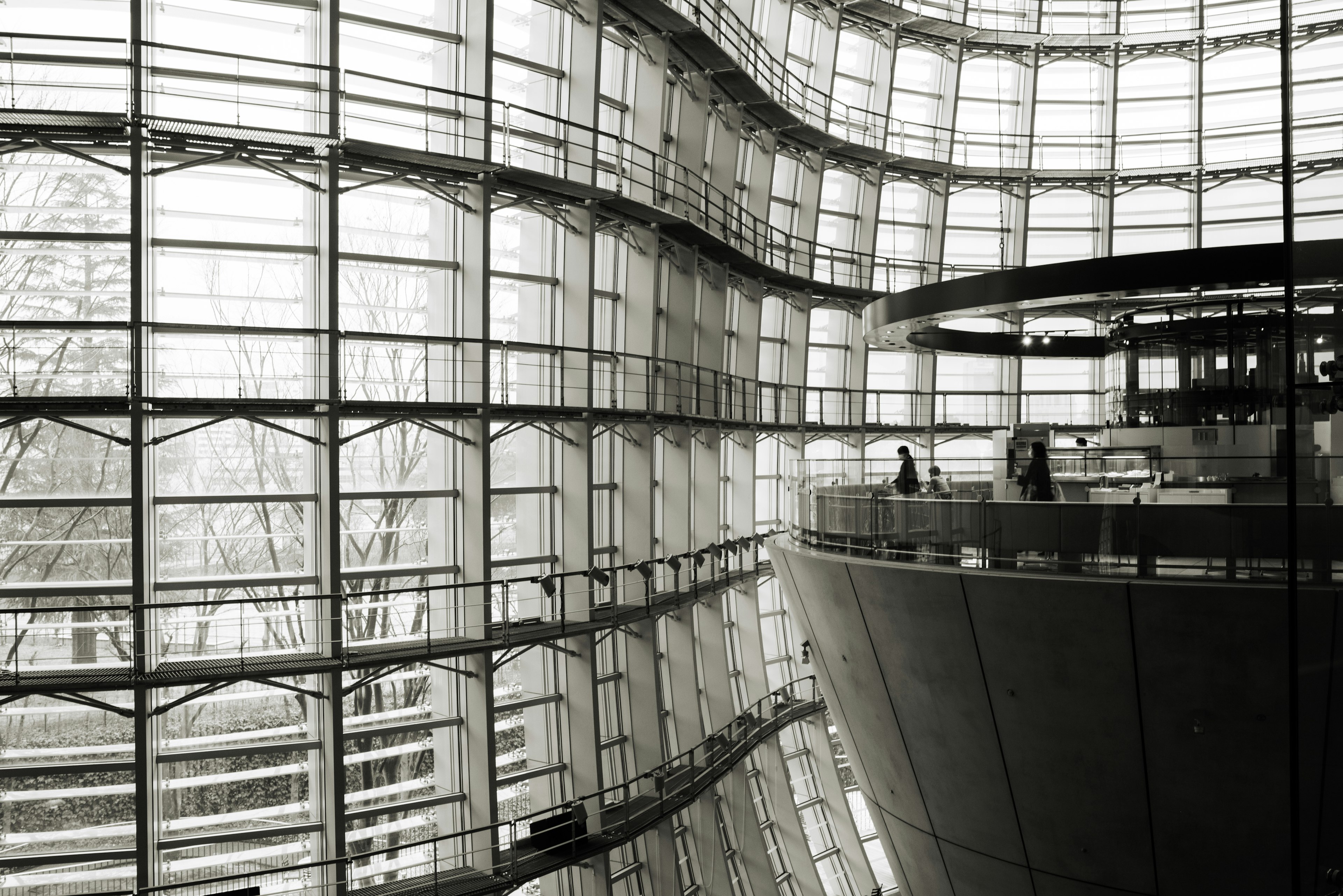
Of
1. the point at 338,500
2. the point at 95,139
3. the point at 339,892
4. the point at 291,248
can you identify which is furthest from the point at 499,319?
the point at 339,892

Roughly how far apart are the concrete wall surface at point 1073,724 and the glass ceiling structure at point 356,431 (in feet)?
15.3

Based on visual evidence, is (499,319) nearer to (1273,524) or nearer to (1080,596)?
(1080,596)

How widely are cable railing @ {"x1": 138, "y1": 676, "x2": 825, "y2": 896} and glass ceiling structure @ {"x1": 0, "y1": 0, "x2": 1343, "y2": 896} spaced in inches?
6.8

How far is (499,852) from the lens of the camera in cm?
1276

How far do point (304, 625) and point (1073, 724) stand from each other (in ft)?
30.5

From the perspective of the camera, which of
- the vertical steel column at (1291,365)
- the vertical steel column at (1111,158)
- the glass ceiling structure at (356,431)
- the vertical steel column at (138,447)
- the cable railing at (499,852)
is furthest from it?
the vertical steel column at (1111,158)

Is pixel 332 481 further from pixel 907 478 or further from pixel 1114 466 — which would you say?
pixel 1114 466

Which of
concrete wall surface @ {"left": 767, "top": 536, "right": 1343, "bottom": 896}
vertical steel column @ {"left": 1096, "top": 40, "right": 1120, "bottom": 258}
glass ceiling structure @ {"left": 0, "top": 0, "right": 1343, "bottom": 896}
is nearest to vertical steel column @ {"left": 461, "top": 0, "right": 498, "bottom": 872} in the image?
glass ceiling structure @ {"left": 0, "top": 0, "right": 1343, "bottom": 896}

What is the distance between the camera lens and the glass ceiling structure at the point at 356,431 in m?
11.6

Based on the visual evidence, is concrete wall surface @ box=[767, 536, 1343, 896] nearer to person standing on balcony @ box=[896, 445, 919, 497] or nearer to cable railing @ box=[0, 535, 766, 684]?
person standing on balcony @ box=[896, 445, 919, 497]

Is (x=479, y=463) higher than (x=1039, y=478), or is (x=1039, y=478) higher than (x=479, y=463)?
(x=479, y=463)

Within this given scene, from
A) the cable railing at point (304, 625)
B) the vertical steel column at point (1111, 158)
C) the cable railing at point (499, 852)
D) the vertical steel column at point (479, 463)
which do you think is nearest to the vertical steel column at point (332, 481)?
the cable railing at point (304, 625)

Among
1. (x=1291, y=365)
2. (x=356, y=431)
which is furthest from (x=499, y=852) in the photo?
(x=1291, y=365)

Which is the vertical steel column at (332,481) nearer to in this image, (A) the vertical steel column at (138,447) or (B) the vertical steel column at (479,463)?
(B) the vertical steel column at (479,463)
